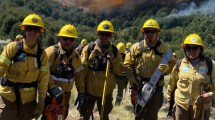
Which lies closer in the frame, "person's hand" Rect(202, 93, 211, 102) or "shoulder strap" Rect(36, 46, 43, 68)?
"shoulder strap" Rect(36, 46, 43, 68)

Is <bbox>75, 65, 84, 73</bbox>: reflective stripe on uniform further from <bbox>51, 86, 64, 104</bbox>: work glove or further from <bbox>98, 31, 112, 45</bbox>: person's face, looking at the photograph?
<bbox>98, 31, 112, 45</bbox>: person's face

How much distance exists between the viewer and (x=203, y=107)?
589 cm

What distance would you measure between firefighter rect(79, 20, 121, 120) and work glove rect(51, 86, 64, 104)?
115cm

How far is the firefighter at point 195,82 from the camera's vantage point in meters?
5.80

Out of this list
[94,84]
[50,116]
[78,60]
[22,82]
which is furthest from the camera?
[94,84]

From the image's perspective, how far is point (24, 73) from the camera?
5320mm

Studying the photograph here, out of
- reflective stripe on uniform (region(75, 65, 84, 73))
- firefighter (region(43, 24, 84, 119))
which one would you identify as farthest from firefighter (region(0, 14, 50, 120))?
reflective stripe on uniform (region(75, 65, 84, 73))

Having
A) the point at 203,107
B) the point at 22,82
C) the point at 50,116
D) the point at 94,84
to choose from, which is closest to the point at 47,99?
the point at 50,116

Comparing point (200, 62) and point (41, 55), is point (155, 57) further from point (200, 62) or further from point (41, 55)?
point (41, 55)

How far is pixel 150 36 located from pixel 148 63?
0.51 metres

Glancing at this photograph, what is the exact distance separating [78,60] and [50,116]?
115 cm

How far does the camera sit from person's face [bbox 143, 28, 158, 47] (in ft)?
21.8

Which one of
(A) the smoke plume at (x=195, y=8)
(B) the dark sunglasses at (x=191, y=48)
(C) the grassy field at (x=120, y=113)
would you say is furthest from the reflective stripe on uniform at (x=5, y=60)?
(A) the smoke plume at (x=195, y=8)

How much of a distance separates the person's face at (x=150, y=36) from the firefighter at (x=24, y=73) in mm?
2072
